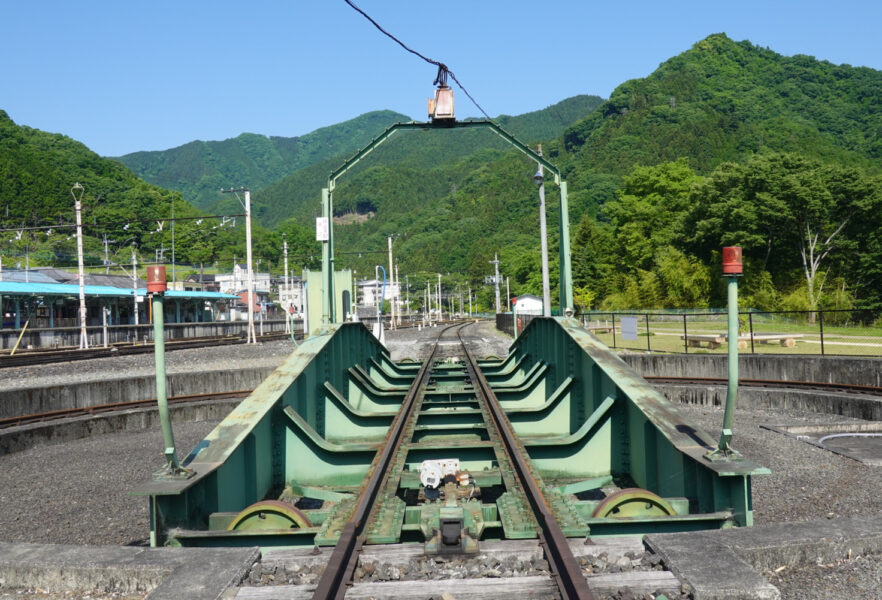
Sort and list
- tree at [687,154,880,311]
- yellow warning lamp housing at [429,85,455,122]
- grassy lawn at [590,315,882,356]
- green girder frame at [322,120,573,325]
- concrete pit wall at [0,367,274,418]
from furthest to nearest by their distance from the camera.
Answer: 1. tree at [687,154,880,311]
2. grassy lawn at [590,315,882,356]
3. concrete pit wall at [0,367,274,418]
4. yellow warning lamp housing at [429,85,455,122]
5. green girder frame at [322,120,573,325]

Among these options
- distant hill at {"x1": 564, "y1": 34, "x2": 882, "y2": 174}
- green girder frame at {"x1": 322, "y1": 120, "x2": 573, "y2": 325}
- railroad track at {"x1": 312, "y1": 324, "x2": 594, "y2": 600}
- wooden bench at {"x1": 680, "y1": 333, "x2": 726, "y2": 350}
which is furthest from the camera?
distant hill at {"x1": 564, "y1": 34, "x2": 882, "y2": 174}

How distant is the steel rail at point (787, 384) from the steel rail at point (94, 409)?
1013cm

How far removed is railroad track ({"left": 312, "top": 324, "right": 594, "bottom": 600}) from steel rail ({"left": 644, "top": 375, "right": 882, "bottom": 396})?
9380mm

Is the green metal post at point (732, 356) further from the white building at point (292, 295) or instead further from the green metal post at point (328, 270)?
the white building at point (292, 295)

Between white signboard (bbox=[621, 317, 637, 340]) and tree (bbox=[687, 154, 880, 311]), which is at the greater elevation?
tree (bbox=[687, 154, 880, 311])

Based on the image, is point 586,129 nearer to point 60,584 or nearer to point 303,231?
point 303,231

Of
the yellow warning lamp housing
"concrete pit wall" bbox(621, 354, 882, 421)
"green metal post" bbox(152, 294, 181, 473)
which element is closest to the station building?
"concrete pit wall" bbox(621, 354, 882, 421)

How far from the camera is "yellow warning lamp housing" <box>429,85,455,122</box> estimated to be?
1073 centimetres

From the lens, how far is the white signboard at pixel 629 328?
2081 cm

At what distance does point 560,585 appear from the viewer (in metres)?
3.32

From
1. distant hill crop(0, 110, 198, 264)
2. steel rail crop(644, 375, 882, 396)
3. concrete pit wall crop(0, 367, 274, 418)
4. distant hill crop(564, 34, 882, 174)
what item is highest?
distant hill crop(564, 34, 882, 174)

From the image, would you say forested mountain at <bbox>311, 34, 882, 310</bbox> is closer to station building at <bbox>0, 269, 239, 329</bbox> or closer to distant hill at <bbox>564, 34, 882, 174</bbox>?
distant hill at <bbox>564, 34, 882, 174</bbox>

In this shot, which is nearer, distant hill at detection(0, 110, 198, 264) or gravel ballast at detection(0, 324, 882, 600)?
gravel ballast at detection(0, 324, 882, 600)

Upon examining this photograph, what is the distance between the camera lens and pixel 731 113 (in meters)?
141
